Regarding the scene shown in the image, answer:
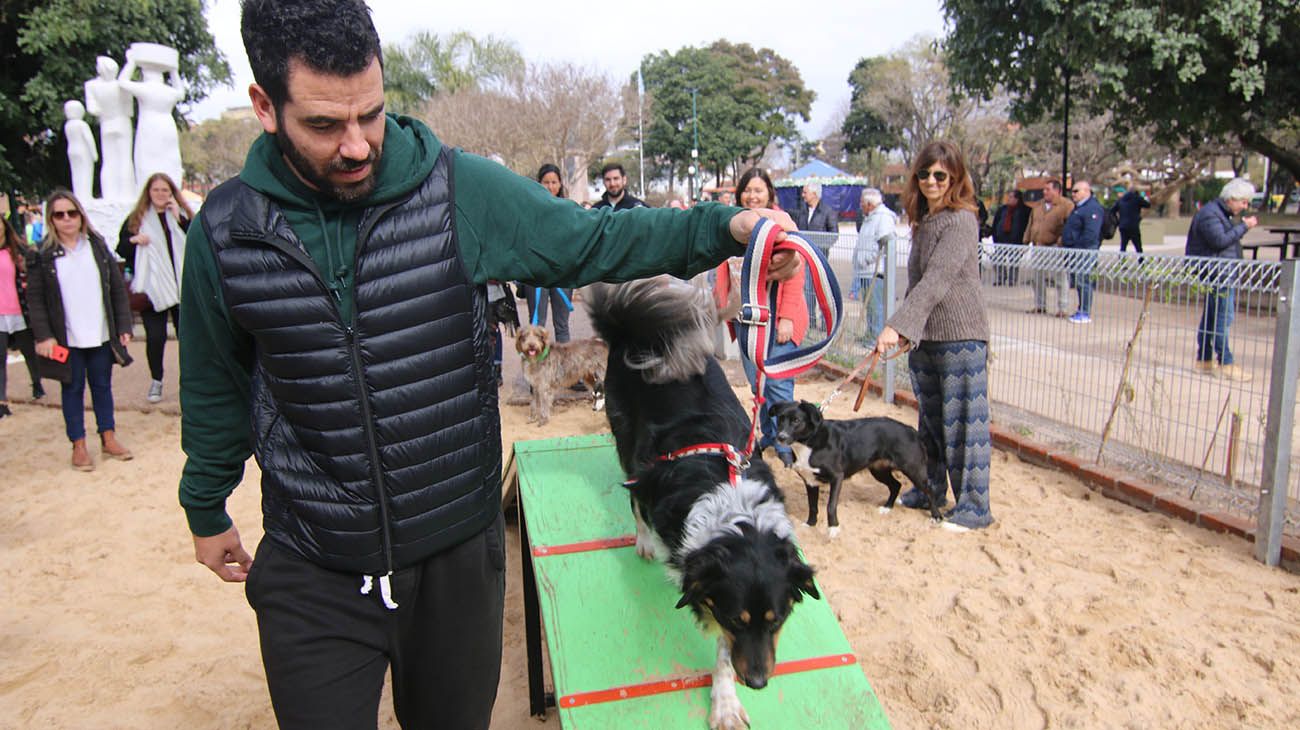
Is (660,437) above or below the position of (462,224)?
below

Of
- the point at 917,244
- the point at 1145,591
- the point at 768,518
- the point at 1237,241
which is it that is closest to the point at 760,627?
the point at 768,518

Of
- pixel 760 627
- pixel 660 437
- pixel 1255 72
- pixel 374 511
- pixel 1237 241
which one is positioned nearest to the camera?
pixel 374 511

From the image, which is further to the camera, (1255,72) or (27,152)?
(27,152)

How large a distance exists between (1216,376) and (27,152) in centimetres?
1888

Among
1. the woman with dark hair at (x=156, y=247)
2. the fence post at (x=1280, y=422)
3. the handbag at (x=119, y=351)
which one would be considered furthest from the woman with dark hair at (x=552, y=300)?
the fence post at (x=1280, y=422)

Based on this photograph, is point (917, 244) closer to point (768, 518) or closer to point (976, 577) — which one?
point (976, 577)

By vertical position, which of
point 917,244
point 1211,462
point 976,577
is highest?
point 917,244

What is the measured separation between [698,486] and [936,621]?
1.70m

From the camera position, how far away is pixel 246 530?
16.5 feet

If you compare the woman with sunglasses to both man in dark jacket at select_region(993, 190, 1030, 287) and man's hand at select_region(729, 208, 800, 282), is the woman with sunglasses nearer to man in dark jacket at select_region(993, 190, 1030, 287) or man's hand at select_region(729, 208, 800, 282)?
man's hand at select_region(729, 208, 800, 282)

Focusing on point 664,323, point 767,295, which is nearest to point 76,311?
point 664,323

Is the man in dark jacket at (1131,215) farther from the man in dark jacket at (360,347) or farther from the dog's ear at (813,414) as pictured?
the man in dark jacket at (360,347)

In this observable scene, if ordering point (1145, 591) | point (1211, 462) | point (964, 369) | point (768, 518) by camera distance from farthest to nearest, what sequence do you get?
point (1211, 462)
point (964, 369)
point (1145, 591)
point (768, 518)

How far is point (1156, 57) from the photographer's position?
991 cm
